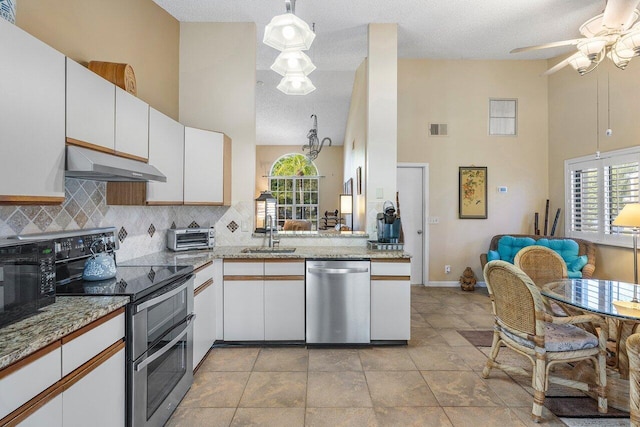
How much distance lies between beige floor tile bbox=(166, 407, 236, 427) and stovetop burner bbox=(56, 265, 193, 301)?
0.88m

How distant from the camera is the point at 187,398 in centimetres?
224

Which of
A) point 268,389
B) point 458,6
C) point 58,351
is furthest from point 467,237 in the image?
point 58,351

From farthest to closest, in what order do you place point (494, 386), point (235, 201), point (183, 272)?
point (235, 201) → point (494, 386) → point (183, 272)

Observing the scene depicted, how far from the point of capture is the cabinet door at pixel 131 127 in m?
2.03

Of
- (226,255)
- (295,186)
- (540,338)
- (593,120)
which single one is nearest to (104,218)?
(226,255)

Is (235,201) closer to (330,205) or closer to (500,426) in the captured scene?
(500,426)

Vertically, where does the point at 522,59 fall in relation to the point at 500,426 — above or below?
above

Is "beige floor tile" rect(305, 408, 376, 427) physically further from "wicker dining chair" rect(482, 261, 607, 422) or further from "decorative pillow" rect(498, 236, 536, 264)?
"decorative pillow" rect(498, 236, 536, 264)

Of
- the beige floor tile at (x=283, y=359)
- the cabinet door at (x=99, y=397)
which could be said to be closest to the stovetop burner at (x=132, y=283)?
the cabinet door at (x=99, y=397)

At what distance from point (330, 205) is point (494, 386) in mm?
7478

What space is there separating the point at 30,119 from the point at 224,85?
253cm

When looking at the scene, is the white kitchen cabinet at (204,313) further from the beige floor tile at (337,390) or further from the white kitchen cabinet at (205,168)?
the beige floor tile at (337,390)

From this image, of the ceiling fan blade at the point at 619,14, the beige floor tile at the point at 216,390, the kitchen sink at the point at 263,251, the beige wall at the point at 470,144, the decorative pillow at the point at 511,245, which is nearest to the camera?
the beige floor tile at the point at 216,390

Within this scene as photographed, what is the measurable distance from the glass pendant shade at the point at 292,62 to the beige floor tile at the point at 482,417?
270 cm
